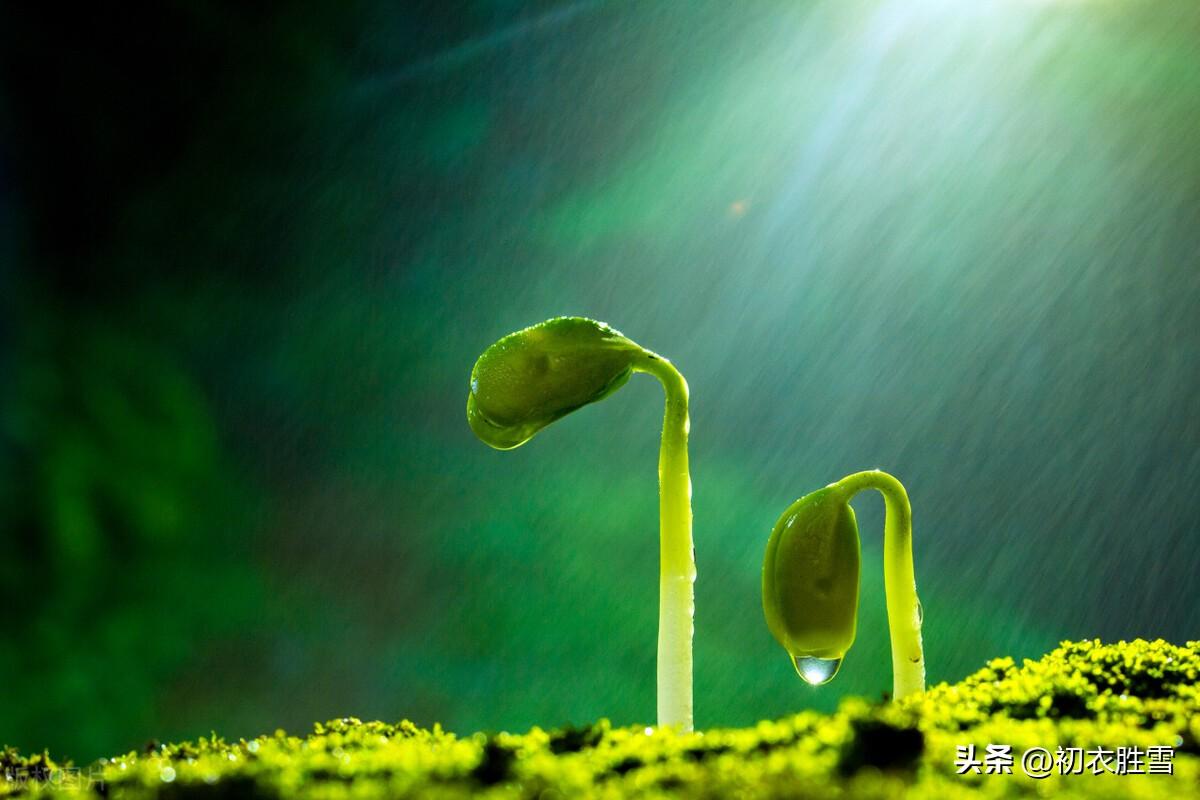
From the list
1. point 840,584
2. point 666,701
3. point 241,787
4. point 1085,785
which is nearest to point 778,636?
point 840,584

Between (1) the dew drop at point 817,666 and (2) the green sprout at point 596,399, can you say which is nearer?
(2) the green sprout at point 596,399

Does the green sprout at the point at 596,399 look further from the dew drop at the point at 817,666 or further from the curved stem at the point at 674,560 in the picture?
the dew drop at the point at 817,666

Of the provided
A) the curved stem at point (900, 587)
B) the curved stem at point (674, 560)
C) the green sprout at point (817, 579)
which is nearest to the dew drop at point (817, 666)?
the green sprout at point (817, 579)

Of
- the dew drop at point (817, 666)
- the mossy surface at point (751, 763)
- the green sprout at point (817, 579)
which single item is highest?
the green sprout at point (817, 579)

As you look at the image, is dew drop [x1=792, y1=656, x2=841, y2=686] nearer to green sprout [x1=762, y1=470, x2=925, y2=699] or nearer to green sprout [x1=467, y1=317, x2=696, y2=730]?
green sprout [x1=762, y1=470, x2=925, y2=699]

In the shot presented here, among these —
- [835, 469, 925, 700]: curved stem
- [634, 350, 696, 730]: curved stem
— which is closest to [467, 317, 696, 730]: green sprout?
[634, 350, 696, 730]: curved stem

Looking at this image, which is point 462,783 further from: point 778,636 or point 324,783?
point 778,636
